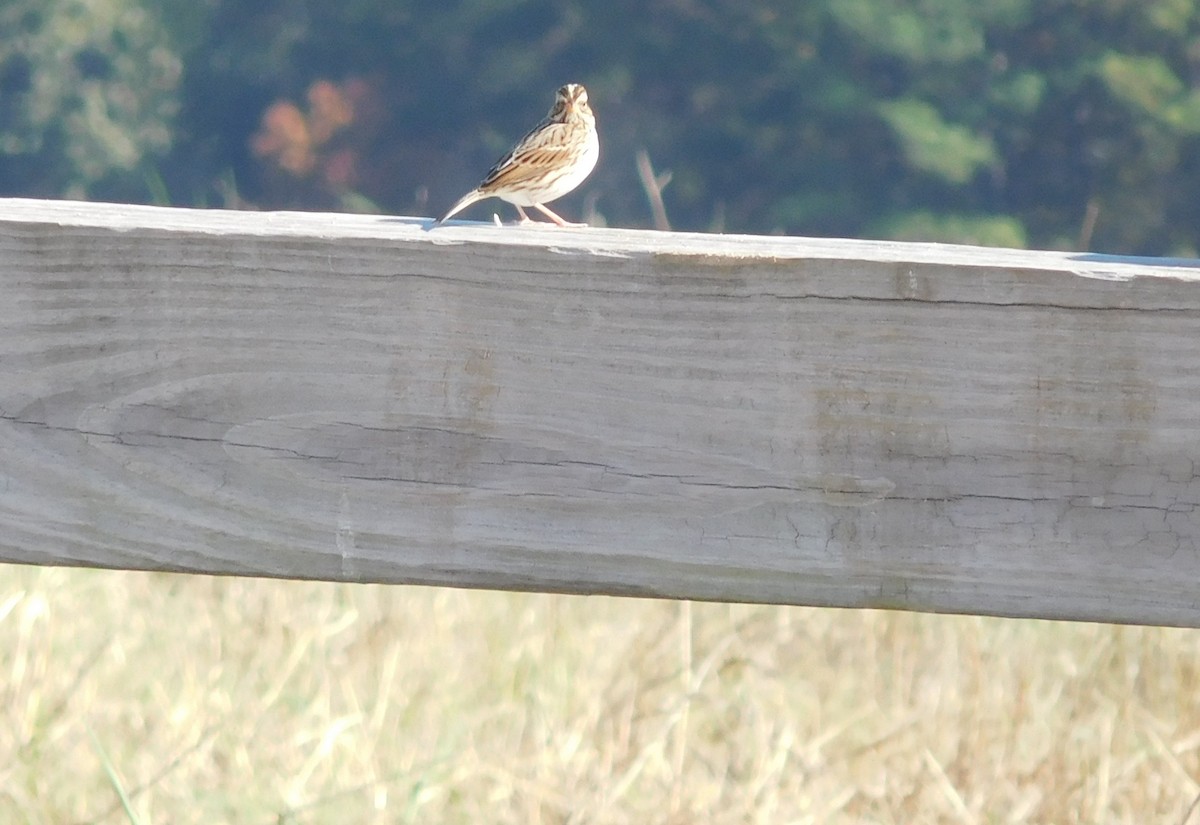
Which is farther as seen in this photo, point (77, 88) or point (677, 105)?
point (77, 88)

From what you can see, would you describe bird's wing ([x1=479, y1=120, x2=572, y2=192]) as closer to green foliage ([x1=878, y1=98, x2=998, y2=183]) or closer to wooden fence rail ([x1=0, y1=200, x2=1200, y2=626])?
wooden fence rail ([x1=0, y1=200, x2=1200, y2=626])

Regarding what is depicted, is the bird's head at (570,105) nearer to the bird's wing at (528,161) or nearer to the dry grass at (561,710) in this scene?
the bird's wing at (528,161)

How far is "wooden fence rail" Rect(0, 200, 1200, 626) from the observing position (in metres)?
1.05

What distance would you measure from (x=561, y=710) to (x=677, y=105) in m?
25.8

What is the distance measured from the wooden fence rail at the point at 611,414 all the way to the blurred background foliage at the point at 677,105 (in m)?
21.7

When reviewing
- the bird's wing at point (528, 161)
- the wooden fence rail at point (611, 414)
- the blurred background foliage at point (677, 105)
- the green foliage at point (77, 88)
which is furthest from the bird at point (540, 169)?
the green foliage at point (77, 88)

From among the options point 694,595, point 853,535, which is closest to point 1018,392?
point 853,535

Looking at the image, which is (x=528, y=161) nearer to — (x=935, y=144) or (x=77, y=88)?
(x=935, y=144)

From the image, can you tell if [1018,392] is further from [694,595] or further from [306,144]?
[306,144]

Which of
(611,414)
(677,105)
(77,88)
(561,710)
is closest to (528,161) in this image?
(561,710)

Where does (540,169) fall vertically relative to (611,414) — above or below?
above

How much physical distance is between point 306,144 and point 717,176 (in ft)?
22.2

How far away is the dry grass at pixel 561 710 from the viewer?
2.20 m

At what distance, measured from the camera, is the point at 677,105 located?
91.0ft
